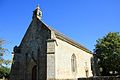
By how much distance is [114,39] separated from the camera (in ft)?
150

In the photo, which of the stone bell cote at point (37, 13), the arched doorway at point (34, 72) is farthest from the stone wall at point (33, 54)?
the stone bell cote at point (37, 13)

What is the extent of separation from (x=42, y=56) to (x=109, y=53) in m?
22.6

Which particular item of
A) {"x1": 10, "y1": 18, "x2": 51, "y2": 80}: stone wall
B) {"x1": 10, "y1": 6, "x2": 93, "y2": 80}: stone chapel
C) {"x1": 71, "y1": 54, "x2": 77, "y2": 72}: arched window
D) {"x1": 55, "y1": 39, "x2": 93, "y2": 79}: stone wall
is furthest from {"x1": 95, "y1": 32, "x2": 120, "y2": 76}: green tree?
{"x1": 10, "y1": 18, "x2": 51, "y2": 80}: stone wall

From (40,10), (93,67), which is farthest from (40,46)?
(93,67)

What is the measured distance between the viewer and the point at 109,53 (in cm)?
4422

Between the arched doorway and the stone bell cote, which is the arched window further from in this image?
the stone bell cote

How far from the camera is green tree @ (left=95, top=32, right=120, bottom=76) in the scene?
4279 centimetres

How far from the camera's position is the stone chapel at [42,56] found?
84.3 feet

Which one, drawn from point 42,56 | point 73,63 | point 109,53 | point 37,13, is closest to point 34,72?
point 42,56

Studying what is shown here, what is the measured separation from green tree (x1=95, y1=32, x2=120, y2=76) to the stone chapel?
13338 mm

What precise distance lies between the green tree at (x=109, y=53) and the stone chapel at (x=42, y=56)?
1334 cm

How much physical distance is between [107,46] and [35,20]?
22680mm

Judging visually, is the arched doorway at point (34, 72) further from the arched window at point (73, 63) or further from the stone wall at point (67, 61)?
the arched window at point (73, 63)

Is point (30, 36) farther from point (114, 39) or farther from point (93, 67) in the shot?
point (114, 39)
